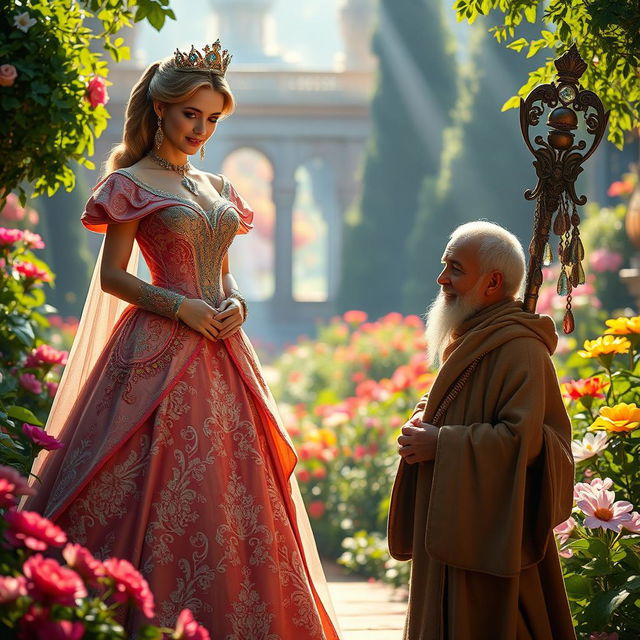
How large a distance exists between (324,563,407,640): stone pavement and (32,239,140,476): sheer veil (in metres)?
1.29

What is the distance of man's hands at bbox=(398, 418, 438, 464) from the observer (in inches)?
104

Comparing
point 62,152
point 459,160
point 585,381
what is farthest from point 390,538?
point 459,160

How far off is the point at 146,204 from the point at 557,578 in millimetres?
1521

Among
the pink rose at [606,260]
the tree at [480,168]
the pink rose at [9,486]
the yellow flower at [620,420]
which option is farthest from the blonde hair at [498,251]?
the tree at [480,168]

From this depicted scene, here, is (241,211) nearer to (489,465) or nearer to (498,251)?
(498,251)

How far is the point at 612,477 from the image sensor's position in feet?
11.1

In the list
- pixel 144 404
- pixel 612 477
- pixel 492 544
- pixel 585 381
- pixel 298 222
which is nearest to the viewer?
pixel 492 544

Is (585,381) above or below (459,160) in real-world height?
below

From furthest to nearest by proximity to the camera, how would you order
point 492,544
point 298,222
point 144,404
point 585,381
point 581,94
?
point 298,222
point 585,381
point 144,404
point 581,94
point 492,544

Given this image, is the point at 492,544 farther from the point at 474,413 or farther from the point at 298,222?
the point at 298,222

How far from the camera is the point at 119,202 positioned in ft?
10.1

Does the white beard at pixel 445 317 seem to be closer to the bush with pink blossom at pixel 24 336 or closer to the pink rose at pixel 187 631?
the pink rose at pixel 187 631

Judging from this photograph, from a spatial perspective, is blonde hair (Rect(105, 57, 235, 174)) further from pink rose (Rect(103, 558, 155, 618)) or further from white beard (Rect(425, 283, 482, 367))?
pink rose (Rect(103, 558, 155, 618))

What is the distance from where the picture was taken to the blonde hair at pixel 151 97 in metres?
3.11
